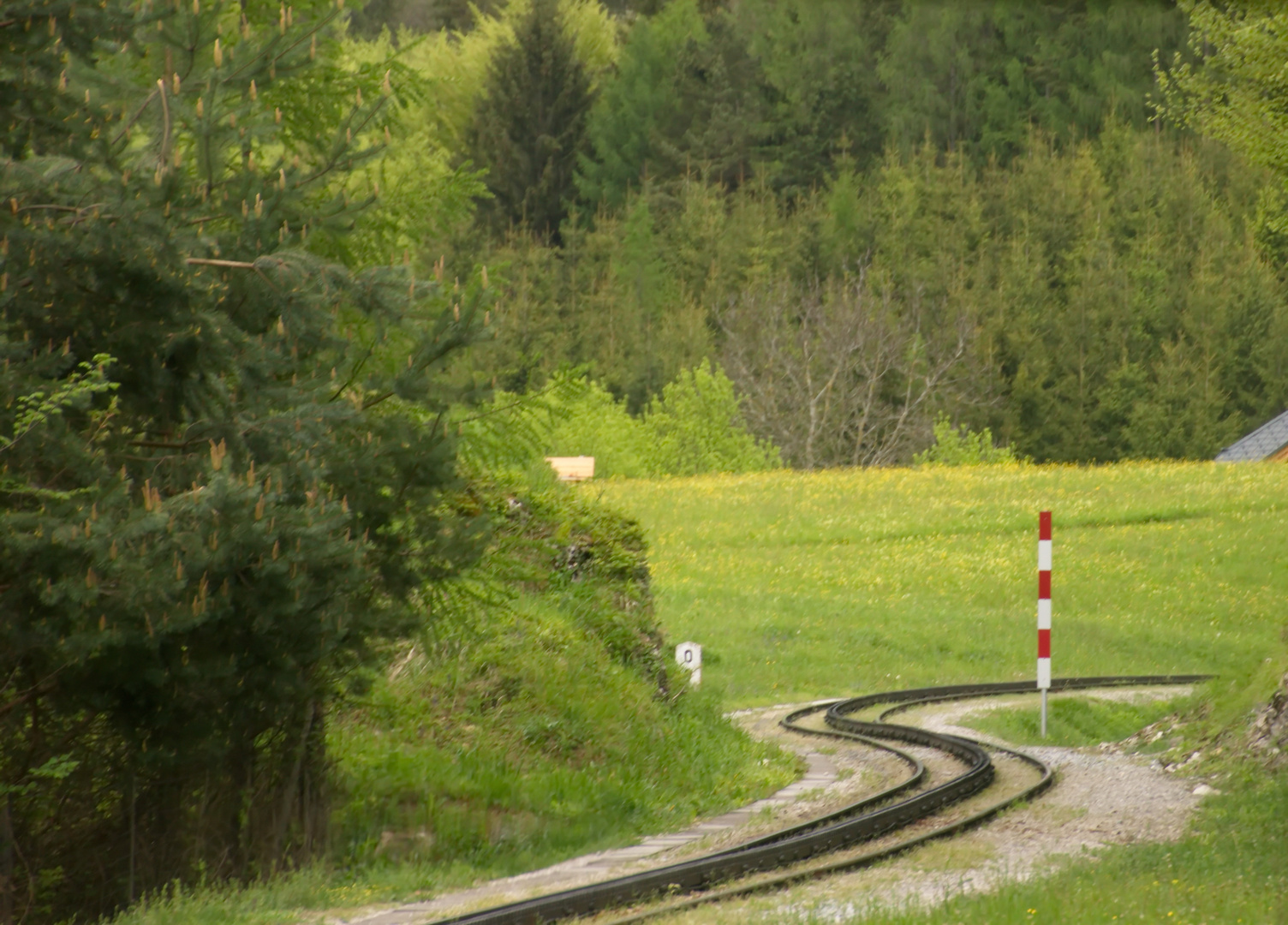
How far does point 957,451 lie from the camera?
2356 inches

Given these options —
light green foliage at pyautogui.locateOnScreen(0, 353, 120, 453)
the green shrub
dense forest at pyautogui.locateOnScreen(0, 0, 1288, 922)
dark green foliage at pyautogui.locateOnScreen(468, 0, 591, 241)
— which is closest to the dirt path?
the green shrub

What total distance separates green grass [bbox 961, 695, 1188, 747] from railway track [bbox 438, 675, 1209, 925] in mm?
1713

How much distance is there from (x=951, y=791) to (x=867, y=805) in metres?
0.81

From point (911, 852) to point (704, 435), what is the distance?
51.9 metres

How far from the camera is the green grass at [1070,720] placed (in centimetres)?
1694

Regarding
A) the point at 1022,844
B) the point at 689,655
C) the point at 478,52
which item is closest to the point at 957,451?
the point at 478,52

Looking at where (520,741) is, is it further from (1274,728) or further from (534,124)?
(534,124)

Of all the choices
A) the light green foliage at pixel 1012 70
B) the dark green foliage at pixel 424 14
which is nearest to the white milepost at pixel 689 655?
the light green foliage at pixel 1012 70

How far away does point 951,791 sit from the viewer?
11.7 m

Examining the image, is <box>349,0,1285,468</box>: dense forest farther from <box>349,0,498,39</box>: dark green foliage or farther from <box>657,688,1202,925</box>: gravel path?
<box>657,688,1202,925</box>: gravel path

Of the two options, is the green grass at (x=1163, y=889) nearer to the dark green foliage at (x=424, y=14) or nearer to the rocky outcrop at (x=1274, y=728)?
the rocky outcrop at (x=1274, y=728)

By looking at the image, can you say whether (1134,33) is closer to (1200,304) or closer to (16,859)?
(1200,304)

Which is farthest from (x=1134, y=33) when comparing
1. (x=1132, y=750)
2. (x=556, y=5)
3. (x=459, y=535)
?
(x=459, y=535)

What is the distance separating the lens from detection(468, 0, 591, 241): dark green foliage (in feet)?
263
